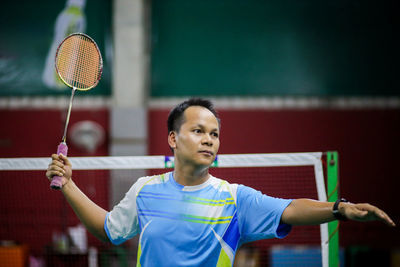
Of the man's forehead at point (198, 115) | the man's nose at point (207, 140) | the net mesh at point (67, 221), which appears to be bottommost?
the net mesh at point (67, 221)

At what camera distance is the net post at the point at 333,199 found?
9.67ft

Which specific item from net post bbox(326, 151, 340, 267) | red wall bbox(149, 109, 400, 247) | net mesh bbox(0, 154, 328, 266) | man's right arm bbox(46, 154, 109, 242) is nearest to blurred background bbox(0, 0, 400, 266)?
Result: red wall bbox(149, 109, 400, 247)

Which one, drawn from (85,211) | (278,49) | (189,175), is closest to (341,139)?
(278,49)

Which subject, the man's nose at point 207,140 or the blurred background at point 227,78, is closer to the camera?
the man's nose at point 207,140

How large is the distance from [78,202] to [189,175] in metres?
0.66

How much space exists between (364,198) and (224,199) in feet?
17.6

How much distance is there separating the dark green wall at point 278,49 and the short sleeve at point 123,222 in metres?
5.01

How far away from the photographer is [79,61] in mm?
2727

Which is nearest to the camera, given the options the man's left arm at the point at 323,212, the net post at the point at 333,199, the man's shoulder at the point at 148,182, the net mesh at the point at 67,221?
the man's left arm at the point at 323,212

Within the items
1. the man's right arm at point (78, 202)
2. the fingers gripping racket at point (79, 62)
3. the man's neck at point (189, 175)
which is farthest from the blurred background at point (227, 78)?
the man's neck at point (189, 175)

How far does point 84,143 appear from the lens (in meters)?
6.52

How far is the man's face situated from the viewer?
1.96 metres

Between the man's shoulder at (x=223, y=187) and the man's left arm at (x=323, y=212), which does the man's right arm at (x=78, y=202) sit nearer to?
the man's shoulder at (x=223, y=187)

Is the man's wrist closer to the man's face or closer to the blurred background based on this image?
the man's face
